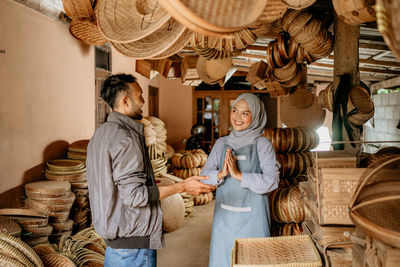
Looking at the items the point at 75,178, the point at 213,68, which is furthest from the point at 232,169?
the point at 213,68

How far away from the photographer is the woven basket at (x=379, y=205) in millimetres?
856

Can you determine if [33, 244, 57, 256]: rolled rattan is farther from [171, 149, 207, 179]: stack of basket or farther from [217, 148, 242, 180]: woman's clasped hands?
[171, 149, 207, 179]: stack of basket

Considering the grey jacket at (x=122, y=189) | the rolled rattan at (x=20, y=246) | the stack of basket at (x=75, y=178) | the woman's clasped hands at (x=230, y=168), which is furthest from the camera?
the stack of basket at (x=75, y=178)

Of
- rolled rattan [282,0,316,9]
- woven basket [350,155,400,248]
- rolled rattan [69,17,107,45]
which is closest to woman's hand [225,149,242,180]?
rolled rattan [282,0,316,9]

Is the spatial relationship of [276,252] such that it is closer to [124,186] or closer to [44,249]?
[124,186]

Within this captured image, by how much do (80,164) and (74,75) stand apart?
4.53 feet

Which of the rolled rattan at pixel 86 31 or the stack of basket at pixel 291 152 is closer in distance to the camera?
the rolled rattan at pixel 86 31

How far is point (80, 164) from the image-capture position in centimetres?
364

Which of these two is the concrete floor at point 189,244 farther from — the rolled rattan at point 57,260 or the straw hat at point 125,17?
the straw hat at point 125,17

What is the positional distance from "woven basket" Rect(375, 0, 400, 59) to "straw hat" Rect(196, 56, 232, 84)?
375 centimetres

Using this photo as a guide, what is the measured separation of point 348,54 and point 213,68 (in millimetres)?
1959

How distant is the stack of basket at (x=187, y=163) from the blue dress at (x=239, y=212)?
406cm

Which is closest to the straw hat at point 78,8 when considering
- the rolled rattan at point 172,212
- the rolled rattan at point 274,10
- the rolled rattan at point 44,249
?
the rolled rattan at point 274,10

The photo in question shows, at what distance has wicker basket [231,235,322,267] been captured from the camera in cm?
147
